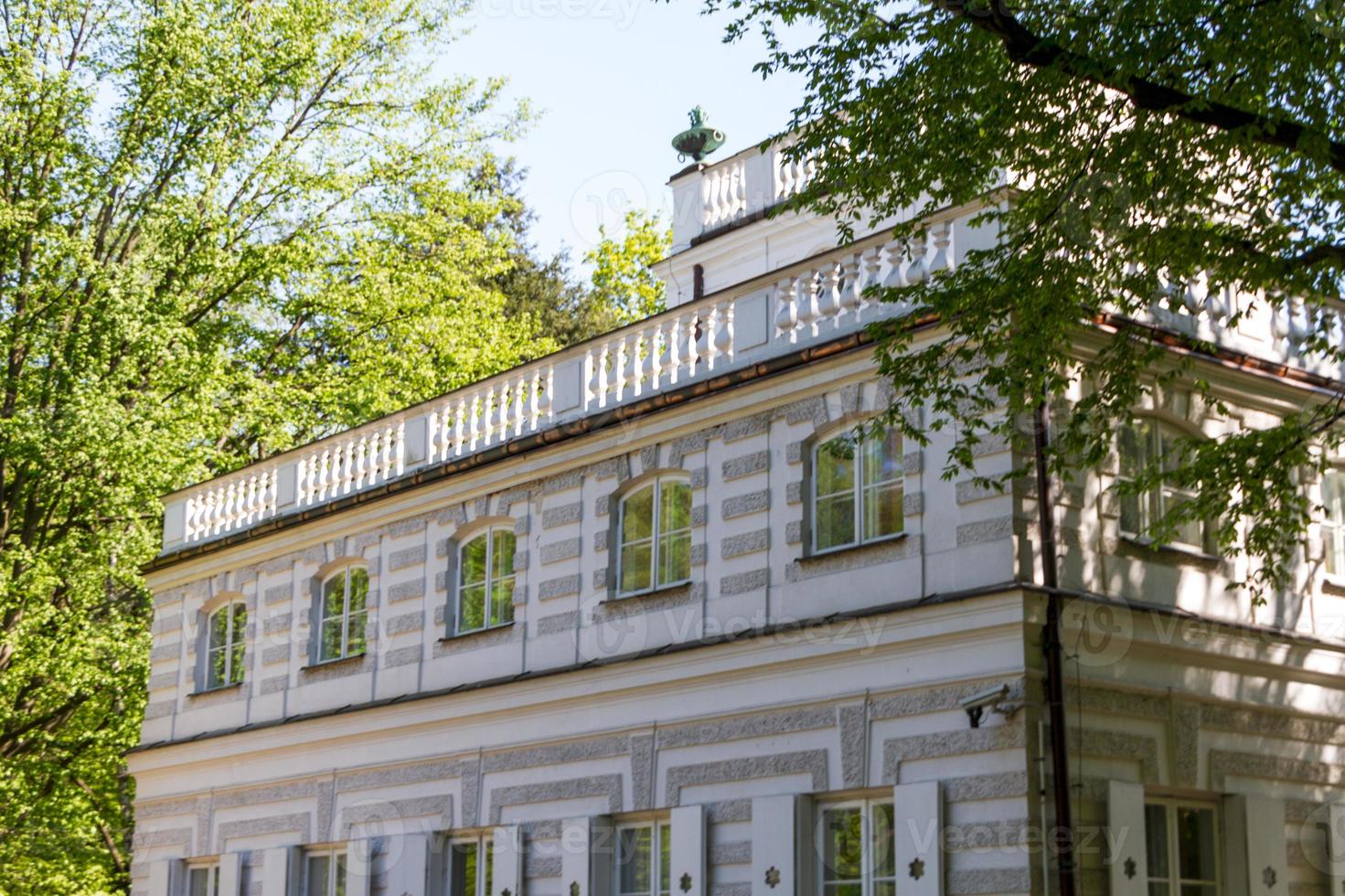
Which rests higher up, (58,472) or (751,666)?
(58,472)

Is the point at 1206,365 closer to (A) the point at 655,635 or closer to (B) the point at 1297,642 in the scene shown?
(B) the point at 1297,642

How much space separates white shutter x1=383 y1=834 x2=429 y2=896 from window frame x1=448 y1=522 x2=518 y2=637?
2.35 metres

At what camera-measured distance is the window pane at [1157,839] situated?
55.1ft

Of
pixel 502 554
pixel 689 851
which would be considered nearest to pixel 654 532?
pixel 502 554

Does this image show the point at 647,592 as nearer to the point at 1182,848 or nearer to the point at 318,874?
the point at 1182,848

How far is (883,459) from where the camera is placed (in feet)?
58.9

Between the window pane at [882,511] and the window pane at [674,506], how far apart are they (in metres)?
2.48

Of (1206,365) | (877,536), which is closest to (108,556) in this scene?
(877,536)

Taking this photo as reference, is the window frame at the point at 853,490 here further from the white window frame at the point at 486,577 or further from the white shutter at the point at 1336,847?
the white shutter at the point at 1336,847

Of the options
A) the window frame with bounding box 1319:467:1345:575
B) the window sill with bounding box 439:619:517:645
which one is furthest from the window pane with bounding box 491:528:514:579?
the window frame with bounding box 1319:467:1345:575

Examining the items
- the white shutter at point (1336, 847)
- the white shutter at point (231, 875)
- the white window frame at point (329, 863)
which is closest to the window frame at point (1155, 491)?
the white shutter at point (1336, 847)

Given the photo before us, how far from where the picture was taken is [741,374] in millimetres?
19062

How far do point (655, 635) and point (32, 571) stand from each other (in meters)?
12.1

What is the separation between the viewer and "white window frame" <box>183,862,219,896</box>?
2508cm
